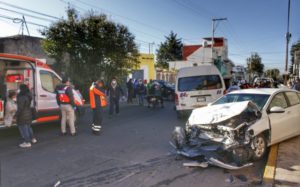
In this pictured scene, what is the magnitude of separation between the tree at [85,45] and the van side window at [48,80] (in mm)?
9763

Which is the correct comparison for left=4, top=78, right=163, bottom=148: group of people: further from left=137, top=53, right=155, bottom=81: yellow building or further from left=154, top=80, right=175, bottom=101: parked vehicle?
left=137, top=53, right=155, bottom=81: yellow building

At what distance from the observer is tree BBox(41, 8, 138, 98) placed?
20.9m

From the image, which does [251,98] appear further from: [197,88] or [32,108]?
[32,108]

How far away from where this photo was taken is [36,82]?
33.3 ft

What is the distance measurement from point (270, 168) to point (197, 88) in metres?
7.04

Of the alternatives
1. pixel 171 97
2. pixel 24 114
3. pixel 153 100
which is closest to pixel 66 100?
pixel 24 114

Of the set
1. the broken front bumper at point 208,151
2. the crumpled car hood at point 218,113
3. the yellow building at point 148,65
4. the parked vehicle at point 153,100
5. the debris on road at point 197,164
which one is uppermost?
the yellow building at point 148,65

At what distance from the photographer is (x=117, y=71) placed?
2261cm

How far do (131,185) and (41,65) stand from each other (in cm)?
670

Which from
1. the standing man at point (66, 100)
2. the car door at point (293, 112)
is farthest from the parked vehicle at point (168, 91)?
the car door at point (293, 112)

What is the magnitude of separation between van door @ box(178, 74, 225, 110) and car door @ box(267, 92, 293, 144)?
14.8 ft

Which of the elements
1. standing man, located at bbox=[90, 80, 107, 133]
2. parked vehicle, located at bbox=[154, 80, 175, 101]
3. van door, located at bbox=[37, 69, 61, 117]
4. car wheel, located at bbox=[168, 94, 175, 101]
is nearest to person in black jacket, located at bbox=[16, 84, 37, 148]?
van door, located at bbox=[37, 69, 61, 117]

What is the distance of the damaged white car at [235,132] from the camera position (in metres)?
6.16

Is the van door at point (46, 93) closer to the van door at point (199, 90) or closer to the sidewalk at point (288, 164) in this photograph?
the van door at point (199, 90)
